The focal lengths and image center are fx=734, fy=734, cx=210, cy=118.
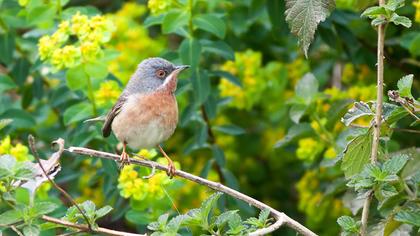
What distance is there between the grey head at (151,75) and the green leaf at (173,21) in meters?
0.23

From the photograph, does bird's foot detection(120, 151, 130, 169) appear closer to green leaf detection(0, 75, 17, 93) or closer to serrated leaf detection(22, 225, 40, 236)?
serrated leaf detection(22, 225, 40, 236)

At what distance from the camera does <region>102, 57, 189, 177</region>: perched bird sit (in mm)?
4730

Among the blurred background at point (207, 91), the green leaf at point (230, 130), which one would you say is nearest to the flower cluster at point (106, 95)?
the blurred background at point (207, 91)

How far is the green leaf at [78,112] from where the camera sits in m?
4.98

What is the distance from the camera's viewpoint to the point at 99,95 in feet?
16.3

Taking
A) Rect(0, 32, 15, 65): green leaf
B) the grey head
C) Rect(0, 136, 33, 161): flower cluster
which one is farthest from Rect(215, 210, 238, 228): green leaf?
Rect(0, 32, 15, 65): green leaf

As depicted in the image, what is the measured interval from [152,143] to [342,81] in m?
2.36

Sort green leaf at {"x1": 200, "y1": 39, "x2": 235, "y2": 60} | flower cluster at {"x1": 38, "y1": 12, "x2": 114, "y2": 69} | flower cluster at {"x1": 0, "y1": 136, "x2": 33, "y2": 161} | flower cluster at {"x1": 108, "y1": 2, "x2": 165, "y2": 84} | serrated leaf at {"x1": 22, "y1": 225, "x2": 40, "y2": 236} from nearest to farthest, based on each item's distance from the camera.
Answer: serrated leaf at {"x1": 22, "y1": 225, "x2": 40, "y2": 236}
flower cluster at {"x1": 0, "y1": 136, "x2": 33, "y2": 161}
flower cluster at {"x1": 38, "y1": 12, "x2": 114, "y2": 69}
green leaf at {"x1": 200, "y1": 39, "x2": 235, "y2": 60}
flower cluster at {"x1": 108, "y1": 2, "x2": 165, "y2": 84}

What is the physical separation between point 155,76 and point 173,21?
1.28 ft

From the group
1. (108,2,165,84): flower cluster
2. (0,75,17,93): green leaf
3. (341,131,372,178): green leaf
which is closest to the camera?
(341,131,372,178): green leaf

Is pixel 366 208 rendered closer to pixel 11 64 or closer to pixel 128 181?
pixel 128 181

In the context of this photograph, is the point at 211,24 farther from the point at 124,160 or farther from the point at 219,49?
the point at 124,160

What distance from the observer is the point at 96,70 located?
489 cm

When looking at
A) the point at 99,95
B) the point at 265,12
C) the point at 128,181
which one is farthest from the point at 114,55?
the point at 265,12
